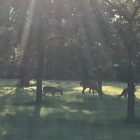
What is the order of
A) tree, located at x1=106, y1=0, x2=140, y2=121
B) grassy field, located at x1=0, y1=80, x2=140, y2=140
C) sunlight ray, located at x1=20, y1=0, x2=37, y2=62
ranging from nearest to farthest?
grassy field, located at x1=0, y1=80, x2=140, y2=140
tree, located at x1=106, y1=0, x2=140, y2=121
sunlight ray, located at x1=20, y1=0, x2=37, y2=62

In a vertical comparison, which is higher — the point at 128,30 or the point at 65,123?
the point at 128,30

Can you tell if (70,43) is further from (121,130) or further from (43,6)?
(121,130)

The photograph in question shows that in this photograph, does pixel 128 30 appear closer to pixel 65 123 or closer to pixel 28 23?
pixel 28 23

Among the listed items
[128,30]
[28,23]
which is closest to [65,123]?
[28,23]

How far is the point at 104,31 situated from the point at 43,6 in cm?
238

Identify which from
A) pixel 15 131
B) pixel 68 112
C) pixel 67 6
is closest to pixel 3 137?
pixel 15 131

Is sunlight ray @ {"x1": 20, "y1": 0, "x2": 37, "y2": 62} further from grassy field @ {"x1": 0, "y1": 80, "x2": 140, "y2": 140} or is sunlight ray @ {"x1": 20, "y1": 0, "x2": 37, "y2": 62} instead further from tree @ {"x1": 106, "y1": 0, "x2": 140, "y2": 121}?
grassy field @ {"x1": 0, "y1": 80, "x2": 140, "y2": 140}

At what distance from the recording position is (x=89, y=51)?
15938 millimetres

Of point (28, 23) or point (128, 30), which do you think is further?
point (28, 23)

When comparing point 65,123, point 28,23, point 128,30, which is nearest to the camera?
point 128,30

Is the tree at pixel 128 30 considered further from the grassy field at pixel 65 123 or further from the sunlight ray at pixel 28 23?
the sunlight ray at pixel 28 23

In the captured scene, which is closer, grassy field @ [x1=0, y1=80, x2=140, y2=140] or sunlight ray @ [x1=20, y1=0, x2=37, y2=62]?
grassy field @ [x1=0, y1=80, x2=140, y2=140]

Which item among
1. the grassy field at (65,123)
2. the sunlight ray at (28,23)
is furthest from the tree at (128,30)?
the sunlight ray at (28,23)

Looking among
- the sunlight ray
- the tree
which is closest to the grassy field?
the tree
